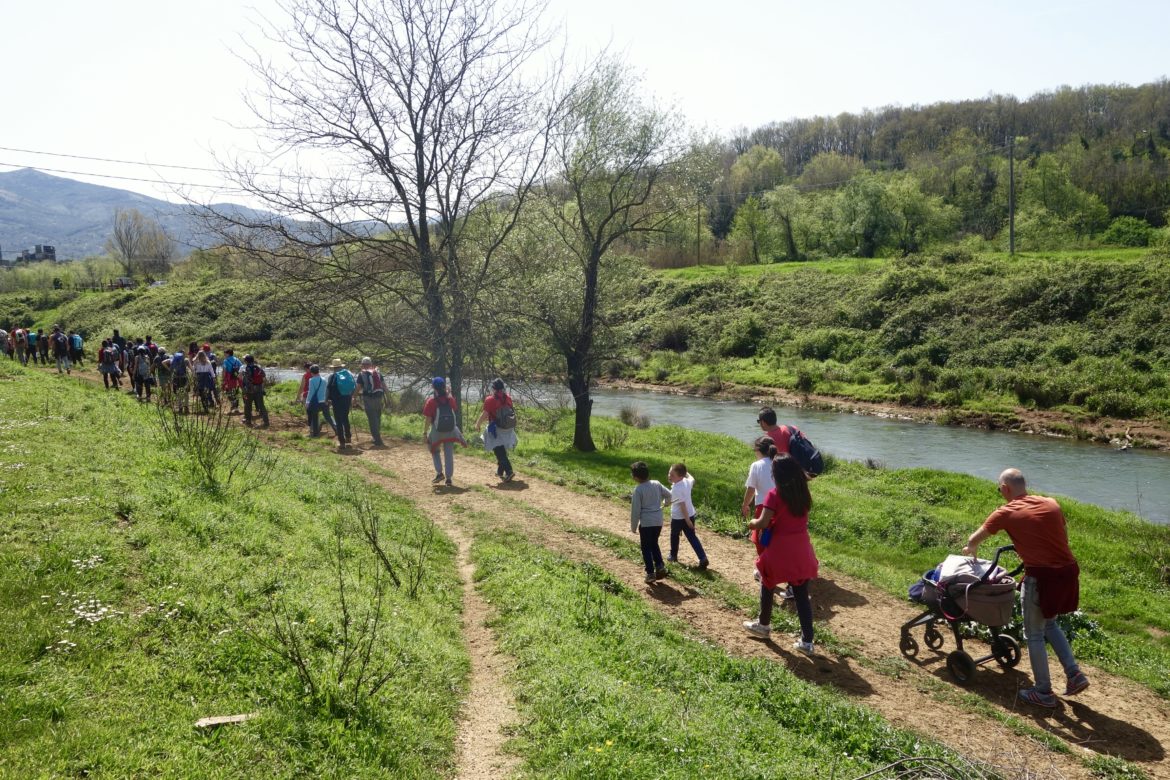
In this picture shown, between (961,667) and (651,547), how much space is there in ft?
12.0

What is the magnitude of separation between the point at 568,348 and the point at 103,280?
9308 centimetres

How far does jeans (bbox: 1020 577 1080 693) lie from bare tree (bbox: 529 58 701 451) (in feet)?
47.8

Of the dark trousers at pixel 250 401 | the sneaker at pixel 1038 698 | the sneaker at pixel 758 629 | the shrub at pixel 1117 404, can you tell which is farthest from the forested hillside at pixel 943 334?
the sneaker at pixel 1038 698

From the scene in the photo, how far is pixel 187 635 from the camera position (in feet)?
18.2

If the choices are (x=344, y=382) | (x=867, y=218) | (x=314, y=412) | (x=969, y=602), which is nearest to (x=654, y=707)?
(x=969, y=602)

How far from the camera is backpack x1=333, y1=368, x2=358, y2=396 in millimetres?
17172

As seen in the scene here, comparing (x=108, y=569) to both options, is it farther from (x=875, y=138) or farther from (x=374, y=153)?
(x=875, y=138)

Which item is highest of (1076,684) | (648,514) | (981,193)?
(981,193)

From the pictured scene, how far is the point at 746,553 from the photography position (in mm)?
11875

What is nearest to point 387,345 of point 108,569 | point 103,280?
point 108,569

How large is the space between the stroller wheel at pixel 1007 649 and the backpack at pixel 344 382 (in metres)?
14.0

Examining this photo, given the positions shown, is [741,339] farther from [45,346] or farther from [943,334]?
[45,346]

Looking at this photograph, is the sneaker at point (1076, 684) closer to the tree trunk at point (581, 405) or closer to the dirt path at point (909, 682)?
the dirt path at point (909, 682)

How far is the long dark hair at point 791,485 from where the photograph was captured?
753cm
